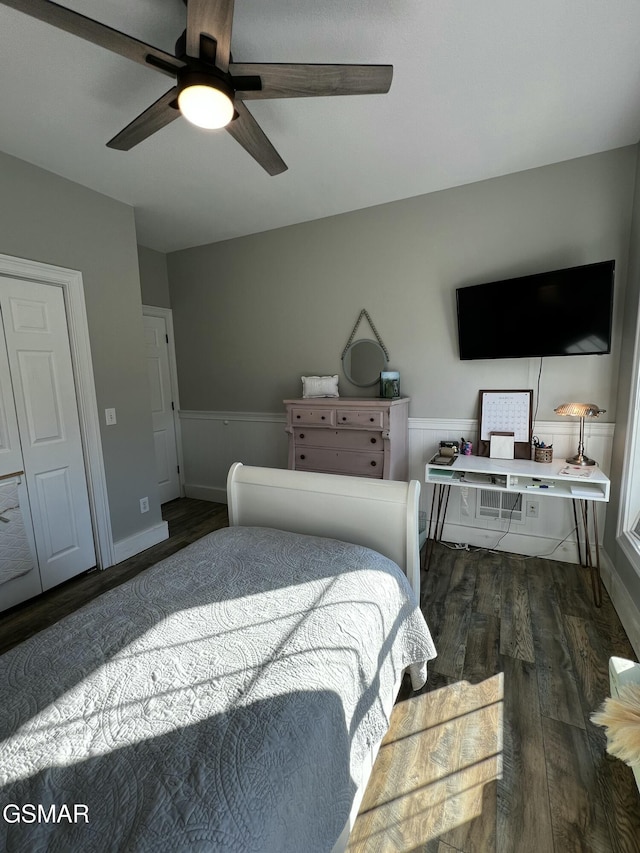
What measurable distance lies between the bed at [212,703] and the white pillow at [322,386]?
1734 millimetres

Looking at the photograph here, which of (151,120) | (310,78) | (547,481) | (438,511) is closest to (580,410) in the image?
(547,481)

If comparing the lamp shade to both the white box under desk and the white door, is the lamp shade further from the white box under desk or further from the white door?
the white door

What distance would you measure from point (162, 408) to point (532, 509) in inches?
141

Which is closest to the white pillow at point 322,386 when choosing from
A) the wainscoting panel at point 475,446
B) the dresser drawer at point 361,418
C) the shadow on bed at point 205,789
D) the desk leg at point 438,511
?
the dresser drawer at point 361,418

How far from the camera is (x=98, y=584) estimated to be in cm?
259

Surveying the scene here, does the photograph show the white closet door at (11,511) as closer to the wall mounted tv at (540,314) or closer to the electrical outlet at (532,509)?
the wall mounted tv at (540,314)

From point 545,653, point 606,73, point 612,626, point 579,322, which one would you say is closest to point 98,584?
point 545,653

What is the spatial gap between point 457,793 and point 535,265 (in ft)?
9.27

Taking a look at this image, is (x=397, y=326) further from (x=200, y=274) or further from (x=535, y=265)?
(x=200, y=274)

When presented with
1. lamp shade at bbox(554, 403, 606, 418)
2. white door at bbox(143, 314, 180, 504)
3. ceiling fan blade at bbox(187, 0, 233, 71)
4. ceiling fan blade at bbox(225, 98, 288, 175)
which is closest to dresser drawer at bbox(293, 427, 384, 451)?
lamp shade at bbox(554, 403, 606, 418)

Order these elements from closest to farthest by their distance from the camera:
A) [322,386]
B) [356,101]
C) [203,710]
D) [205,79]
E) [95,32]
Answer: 1. [203,710]
2. [95,32]
3. [205,79]
4. [356,101]
5. [322,386]

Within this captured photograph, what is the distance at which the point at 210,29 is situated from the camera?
1.18m

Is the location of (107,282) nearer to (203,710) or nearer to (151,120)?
(151,120)


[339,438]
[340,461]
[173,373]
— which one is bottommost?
[340,461]
